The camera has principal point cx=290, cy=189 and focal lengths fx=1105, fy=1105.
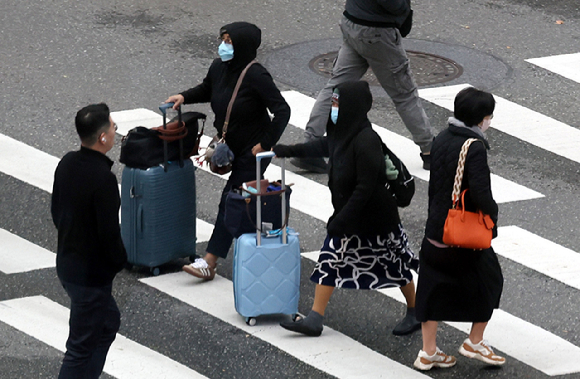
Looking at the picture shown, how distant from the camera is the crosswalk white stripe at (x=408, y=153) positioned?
929 cm

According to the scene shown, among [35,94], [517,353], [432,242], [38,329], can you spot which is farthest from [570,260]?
[35,94]

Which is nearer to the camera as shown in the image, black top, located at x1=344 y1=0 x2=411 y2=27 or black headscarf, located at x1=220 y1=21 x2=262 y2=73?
black headscarf, located at x1=220 y1=21 x2=262 y2=73

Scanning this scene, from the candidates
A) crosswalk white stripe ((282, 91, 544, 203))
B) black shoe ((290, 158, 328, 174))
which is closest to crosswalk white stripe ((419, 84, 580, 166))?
crosswalk white stripe ((282, 91, 544, 203))

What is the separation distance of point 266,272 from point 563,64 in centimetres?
662

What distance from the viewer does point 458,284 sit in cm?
643

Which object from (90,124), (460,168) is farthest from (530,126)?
(90,124)

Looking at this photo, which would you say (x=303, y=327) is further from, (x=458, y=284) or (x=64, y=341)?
(x=64, y=341)

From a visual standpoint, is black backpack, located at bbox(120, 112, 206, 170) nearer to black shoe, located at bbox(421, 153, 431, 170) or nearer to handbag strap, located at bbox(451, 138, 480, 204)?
handbag strap, located at bbox(451, 138, 480, 204)

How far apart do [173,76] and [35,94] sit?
1.45 meters

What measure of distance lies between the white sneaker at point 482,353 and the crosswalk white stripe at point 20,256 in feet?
10.0

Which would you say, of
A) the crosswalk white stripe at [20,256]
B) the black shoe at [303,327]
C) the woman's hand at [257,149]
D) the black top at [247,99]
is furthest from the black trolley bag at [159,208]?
the black shoe at [303,327]

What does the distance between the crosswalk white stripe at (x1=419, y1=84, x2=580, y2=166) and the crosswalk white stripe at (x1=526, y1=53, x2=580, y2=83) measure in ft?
3.89

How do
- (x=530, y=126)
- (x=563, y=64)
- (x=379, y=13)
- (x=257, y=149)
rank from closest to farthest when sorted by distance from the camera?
1. (x=257, y=149)
2. (x=379, y=13)
3. (x=530, y=126)
4. (x=563, y=64)

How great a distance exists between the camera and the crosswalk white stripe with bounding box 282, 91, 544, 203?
9.29 meters
